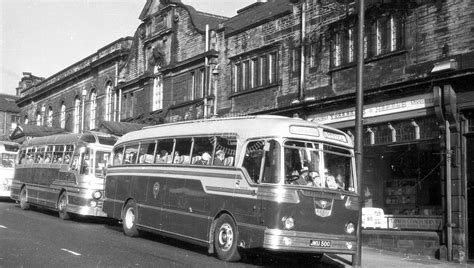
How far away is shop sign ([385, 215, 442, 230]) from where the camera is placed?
14562mm

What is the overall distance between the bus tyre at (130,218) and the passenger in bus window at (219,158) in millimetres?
3902

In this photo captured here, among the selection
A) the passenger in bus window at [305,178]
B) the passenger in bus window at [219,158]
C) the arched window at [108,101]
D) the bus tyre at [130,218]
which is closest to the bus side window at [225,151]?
the passenger in bus window at [219,158]

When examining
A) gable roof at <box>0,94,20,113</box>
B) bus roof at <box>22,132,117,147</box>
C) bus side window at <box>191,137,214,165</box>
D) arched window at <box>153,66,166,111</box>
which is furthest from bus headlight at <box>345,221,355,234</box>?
gable roof at <box>0,94,20,113</box>

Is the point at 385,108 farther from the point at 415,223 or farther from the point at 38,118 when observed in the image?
the point at 38,118

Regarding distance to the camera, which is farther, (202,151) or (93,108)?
(93,108)

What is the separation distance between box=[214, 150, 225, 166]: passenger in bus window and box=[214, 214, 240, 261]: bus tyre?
1.13 meters

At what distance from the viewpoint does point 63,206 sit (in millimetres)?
19484

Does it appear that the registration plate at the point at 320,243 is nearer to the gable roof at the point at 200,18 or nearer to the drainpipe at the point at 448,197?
the drainpipe at the point at 448,197

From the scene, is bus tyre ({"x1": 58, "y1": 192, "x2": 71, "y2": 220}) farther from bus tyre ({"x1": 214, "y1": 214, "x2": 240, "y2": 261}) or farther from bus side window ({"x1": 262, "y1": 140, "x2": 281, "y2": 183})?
bus side window ({"x1": 262, "y1": 140, "x2": 281, "y2": 183})

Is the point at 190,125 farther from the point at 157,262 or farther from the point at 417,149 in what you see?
the point at 417,149

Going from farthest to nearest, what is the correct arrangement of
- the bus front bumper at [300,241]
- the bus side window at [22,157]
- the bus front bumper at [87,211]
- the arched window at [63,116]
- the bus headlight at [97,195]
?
1. the arched window at [63,116]
2. the bus side window at [22,157]
3. the bus headlight at [97,195]
4. the bus front bumper at [87,211]
5. the bus front bumper at [300,241]

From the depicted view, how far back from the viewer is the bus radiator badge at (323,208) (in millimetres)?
11023

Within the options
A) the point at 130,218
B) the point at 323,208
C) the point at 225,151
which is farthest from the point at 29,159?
the point at 323,208

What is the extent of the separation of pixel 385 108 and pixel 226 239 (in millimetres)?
6794
